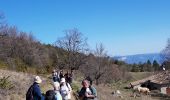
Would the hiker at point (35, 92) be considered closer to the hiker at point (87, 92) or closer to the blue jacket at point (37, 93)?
the blue jacket at point (37, 93)

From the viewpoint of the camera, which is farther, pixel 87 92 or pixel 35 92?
pixel 87 92

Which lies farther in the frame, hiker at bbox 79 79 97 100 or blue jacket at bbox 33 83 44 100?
hiker at bbox 79 79 97 100

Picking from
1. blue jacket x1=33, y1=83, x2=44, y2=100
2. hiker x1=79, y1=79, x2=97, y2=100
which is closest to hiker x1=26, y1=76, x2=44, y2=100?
blue jacket x1=33, y1=83, x2=44, y2=100

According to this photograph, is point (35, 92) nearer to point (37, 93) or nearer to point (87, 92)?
point (37, 93)

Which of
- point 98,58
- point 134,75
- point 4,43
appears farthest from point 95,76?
point 134,75

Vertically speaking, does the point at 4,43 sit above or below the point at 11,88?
above

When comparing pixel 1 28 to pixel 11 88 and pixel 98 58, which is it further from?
pixel 11 88

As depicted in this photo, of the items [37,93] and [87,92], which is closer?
[37,93]

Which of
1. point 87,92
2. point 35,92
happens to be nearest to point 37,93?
point 35,92

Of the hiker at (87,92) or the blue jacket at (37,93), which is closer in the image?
the blue jacket at (37,93)

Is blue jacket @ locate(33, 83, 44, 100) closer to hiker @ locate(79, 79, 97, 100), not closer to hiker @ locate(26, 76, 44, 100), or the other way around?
hiker @ locate(26, 76, 44, 100)

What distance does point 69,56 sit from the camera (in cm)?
6756

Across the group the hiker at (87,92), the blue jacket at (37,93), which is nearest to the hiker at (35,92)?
the blue jacket at (37,93)

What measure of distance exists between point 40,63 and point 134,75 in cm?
5753
